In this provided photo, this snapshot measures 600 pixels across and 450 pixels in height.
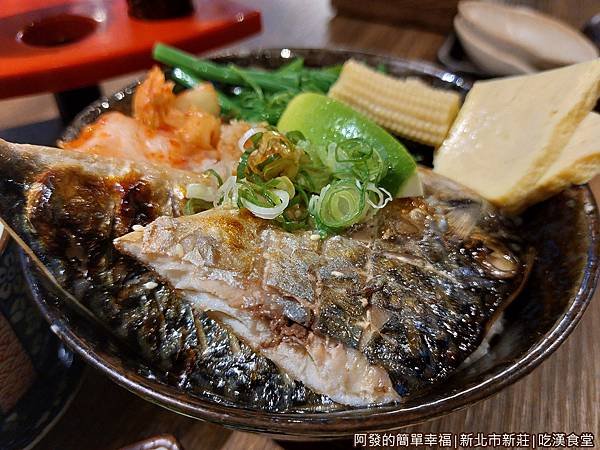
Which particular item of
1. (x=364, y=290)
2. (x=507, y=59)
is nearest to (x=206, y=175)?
(x=364, y=290)

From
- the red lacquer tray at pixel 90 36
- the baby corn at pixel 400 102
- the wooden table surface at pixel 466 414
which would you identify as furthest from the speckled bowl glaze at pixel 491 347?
the red lacquer tray at pixel 90 36

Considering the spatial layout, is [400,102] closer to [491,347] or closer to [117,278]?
[491,347]

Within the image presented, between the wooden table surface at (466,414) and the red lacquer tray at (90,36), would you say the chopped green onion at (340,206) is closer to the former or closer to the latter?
the wooden table surface at (466,414)

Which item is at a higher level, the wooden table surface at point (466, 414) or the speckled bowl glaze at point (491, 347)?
the speckled bowl glaze at point (491, 347)

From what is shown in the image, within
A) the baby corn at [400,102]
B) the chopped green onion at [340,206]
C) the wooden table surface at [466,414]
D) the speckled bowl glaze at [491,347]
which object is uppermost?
the chopped green onion at [340,206]

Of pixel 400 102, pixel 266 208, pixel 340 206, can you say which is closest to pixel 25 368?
pixel 266 208
